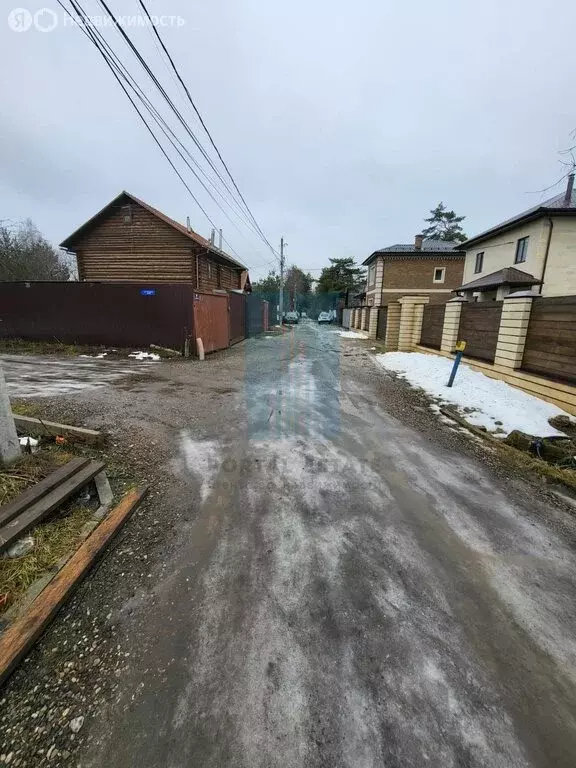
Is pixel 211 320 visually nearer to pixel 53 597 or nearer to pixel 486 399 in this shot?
pixel 486 399

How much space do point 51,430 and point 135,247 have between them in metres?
14.6

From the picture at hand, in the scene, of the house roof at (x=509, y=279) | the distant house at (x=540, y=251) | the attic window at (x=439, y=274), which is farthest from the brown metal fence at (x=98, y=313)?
the attic window at (x=439, y=274)

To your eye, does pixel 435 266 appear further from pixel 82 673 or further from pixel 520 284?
pixel 82 673

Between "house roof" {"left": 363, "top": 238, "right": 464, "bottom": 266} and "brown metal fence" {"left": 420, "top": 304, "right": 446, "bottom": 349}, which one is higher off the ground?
"house roof" {"left": 363, "top": 238, "right": 464, "bottom": 266}

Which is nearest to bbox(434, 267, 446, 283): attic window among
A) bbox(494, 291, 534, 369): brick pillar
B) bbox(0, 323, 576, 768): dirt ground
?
bbox(494, 291, 534, 369): brick pillar

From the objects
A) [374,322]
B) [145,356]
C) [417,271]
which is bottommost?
[145,356]

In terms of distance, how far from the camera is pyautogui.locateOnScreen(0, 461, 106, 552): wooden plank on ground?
227 cm

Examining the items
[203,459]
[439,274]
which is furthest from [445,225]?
[203,459]

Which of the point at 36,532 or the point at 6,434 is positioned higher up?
→ the point at 6,434

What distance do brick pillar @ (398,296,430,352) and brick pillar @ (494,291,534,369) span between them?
217 inches

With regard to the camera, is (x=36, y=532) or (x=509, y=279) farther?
(x=509, y=279)

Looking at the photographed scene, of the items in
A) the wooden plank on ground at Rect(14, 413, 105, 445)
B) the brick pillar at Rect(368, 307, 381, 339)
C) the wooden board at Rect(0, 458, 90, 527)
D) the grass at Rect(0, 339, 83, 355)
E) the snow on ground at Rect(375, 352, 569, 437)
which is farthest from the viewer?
the brick pillar at Rect(368, 307, 381, 339)

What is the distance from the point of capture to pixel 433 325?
39.0 feet

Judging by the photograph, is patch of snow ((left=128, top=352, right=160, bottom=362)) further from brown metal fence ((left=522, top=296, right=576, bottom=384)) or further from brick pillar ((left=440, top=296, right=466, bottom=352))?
brown metal fence ((left=522, top=296, right=576, bottom=384))
